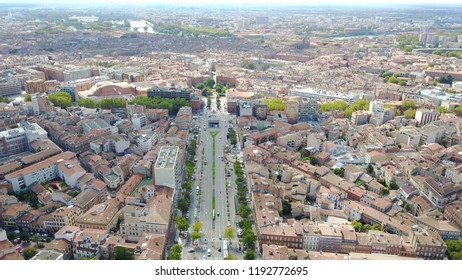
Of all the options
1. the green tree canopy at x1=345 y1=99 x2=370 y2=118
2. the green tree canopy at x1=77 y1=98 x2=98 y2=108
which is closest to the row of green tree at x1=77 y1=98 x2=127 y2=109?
the green tree canopy at x1=77 y1=98 x2=98 y2=108

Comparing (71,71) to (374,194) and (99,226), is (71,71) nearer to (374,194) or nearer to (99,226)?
(99,226)

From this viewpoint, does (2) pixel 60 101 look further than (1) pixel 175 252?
Yes

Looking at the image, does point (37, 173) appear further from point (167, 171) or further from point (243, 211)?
point (243, 211)

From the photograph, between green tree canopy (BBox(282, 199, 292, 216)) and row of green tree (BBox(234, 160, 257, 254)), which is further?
green tree canopy (BBox(282, 199, 292, 216))

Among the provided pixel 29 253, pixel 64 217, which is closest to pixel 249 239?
pixel 64 217

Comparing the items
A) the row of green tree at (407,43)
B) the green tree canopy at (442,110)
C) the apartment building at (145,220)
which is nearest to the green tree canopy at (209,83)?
the green tree canopy at (442,110)

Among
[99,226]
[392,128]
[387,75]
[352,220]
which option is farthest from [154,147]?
[387,75]

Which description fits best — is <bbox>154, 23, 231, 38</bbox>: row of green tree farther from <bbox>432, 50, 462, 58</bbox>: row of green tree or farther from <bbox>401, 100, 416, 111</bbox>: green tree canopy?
<bbox>401, 100, 416, 111</bbox>: green tree canopy

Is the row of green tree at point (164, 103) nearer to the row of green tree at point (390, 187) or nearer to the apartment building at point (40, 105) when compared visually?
the apartment building at point (40, 105)
